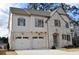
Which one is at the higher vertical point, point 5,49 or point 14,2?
point 14,2

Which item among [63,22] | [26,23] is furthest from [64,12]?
[26,23]

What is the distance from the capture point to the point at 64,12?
3596mm

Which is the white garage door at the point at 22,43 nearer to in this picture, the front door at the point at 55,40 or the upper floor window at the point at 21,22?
the upper floor window at the point at 21,22

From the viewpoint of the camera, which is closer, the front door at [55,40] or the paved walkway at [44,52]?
the paved walkway at [44,52]

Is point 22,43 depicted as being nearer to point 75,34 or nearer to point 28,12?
point 28,12

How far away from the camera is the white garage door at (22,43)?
11.6ft

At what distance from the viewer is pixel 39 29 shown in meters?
3.58

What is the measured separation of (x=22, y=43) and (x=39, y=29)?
1.34 feet

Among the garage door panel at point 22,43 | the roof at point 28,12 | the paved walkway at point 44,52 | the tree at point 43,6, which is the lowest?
the paved walkway at point 44,52

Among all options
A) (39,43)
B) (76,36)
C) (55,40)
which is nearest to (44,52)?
(39,43)

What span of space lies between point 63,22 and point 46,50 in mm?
609

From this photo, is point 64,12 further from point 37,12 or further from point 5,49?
point 5,49

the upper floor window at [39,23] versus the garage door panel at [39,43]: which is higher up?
the upper floor window at [39,23]

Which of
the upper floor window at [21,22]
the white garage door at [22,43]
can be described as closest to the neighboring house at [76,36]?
the white garage door at [22,43]
